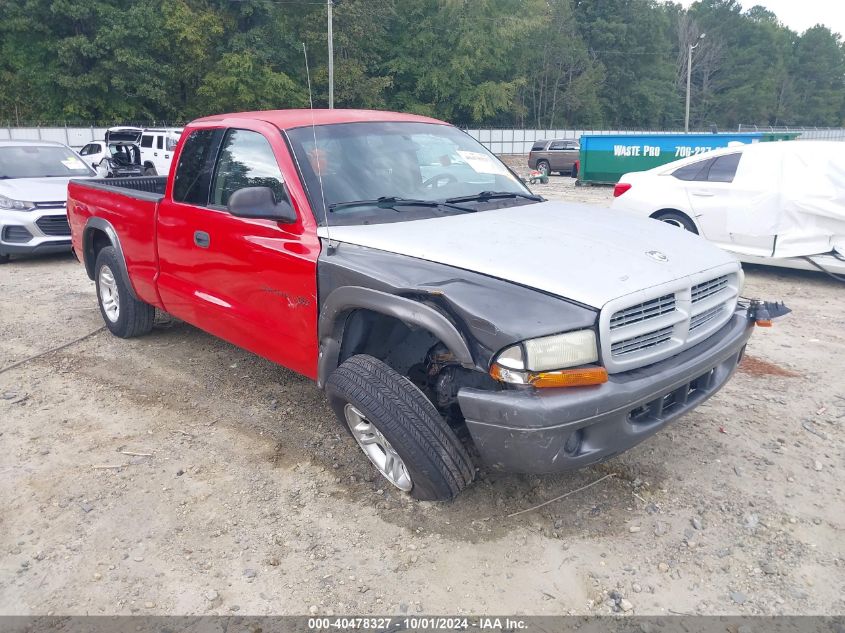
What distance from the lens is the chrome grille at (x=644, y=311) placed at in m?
2.78

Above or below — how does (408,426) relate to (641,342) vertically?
below

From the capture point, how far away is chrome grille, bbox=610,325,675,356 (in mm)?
2824

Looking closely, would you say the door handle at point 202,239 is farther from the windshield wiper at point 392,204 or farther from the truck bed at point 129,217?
the windshield wiper at point 392,204

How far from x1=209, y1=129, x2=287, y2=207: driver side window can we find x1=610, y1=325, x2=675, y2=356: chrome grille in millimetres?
1931

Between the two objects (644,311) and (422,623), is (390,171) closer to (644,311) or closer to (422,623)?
(644,311)

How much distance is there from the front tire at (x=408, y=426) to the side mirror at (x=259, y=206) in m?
0.87

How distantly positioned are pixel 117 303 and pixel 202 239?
2.07 m

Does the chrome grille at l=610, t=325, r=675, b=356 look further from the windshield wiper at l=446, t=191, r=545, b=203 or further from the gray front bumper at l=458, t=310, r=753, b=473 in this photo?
the windshield wiper at l=446, t=191, r=545, b=203

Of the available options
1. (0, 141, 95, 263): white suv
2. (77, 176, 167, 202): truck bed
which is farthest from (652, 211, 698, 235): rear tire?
(0, 141, 95, 263): white suv

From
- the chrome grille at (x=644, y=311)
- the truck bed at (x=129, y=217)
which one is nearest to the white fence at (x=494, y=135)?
the truck bed at (x=129, y=217)

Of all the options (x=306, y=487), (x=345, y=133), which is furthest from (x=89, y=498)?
(x=345, y=133)

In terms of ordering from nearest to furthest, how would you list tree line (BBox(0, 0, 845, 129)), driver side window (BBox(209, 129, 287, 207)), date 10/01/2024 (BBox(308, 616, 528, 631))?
date 10/01/2024 (BBox(308, 616, 528, 631)) < driver side window (BBox(209, 129, 287, 207)) < tree line (BBox(0, 0, 845, 129))

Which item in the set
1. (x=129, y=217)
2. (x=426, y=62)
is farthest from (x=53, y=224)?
(x=426, y=62)

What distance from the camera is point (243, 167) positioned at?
13.4ft
